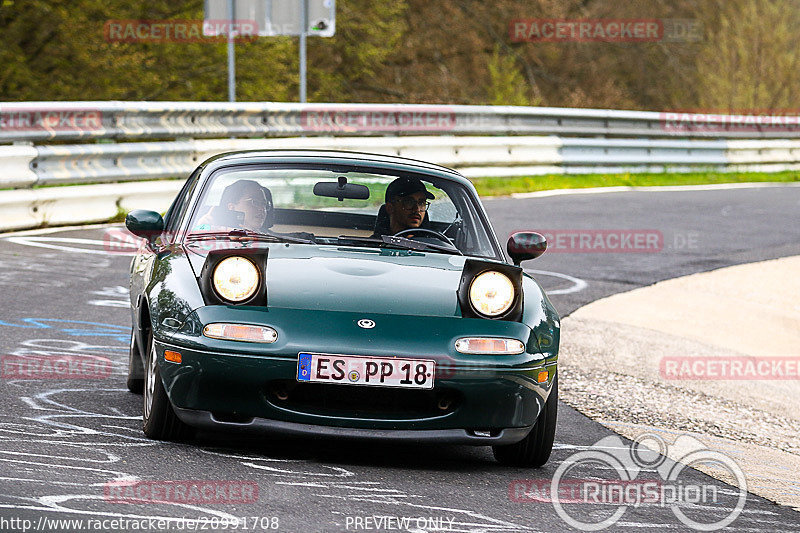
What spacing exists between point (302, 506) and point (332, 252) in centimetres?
147

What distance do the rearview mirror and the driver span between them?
0.39ft

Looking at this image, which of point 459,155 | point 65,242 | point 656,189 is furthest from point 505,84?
point 65,242

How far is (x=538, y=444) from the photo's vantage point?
17.5ft

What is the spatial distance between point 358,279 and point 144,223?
1.39 metres

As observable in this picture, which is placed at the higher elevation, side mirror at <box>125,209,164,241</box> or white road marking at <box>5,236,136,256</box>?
side mirror at <box>125,209,164,241</box>

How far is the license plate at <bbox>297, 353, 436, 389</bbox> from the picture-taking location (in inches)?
192

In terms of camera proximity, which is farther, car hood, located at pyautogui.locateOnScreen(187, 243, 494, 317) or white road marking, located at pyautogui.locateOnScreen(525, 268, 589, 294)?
white road marking, located at pyautogui.locateOnScreen(525, 268, 589, 294)

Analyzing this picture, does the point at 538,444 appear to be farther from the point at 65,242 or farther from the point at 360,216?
the point at 65,242

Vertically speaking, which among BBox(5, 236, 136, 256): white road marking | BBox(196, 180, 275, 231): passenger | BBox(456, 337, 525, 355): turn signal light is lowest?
BBox(5, 236, 136, 256): white road marking

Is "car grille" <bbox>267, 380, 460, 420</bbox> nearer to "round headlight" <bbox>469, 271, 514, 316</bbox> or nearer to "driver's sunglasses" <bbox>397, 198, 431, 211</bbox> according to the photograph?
"round headlight" <bbox>469, 271, 514, 316</bbox>

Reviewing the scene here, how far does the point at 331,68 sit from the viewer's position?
3228 centimetres

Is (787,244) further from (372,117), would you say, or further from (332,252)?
(332,252)

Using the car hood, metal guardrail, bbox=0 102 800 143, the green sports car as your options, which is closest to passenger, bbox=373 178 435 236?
the green sports car

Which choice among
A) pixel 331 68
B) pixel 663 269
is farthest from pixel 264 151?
pixel 331 68
